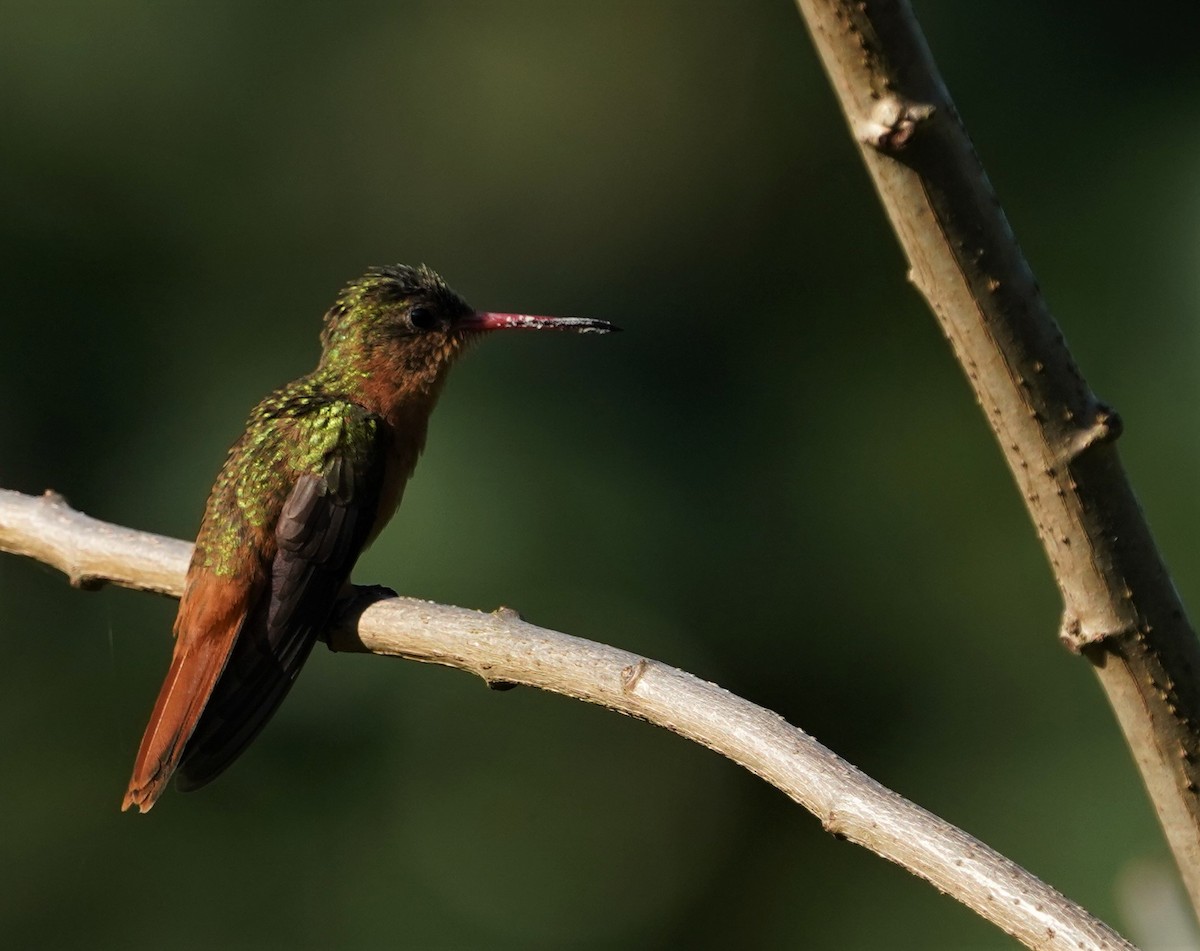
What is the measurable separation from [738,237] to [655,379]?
2.32 ft

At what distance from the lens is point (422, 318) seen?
133 inches

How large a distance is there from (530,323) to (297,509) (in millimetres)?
672

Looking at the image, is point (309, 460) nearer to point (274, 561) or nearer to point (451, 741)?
point (274, 561)

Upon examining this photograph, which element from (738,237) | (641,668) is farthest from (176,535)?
(641,668)

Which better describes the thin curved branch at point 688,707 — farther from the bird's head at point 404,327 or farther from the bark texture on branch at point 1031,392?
the bird's head at point 404,327

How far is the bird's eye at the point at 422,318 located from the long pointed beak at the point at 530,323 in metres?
0.06

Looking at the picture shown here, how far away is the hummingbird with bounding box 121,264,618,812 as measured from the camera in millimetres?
2680

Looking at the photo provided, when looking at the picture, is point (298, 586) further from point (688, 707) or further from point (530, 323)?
point (688, 707)

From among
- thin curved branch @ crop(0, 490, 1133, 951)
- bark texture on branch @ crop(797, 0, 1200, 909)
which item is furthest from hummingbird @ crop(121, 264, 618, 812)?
bark texture on branch @ crop(797, 0, 1200, 909)

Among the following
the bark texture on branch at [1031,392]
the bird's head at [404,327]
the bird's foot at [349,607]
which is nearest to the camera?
the bark texture on branch at [1031,392]

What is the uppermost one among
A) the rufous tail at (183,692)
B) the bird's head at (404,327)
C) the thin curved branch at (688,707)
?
the bird's head at (404,327)

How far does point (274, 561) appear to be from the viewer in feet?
9.46

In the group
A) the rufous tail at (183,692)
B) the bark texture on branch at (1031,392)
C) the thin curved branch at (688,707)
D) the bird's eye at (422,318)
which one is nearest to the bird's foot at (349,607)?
the thin curved branch at (688,707)

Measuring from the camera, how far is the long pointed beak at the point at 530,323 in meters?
3.06
